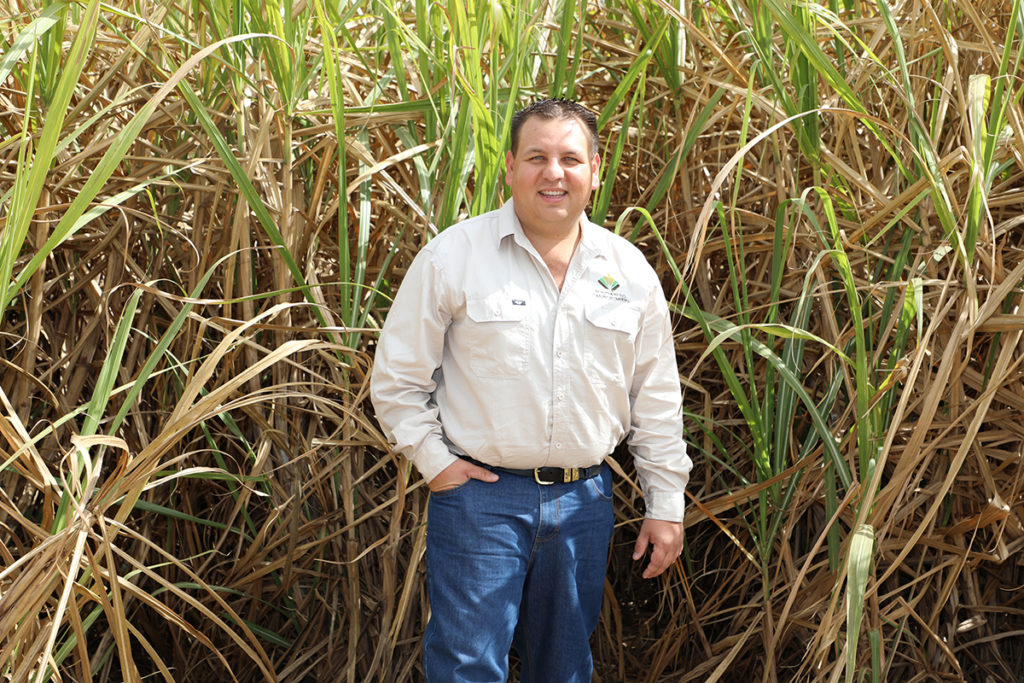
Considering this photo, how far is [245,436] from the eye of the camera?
7.07 ft

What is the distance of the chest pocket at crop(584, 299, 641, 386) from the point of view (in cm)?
175

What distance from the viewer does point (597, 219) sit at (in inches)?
80.2

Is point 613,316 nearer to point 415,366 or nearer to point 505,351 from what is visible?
point 505,351

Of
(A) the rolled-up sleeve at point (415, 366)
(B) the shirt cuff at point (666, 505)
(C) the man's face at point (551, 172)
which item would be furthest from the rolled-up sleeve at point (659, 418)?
(A) the rolled-up sleeve at point (415, 366)

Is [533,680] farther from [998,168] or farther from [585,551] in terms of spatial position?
[998,168]

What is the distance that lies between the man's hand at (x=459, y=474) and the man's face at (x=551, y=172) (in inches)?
16.9

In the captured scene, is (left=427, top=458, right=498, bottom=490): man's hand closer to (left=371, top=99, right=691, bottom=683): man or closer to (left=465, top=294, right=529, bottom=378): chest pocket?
(left=371, top=99, right=691, bottom=683): man

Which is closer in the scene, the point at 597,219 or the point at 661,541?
→ the point at 661,541

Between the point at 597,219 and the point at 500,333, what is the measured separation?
0.44m

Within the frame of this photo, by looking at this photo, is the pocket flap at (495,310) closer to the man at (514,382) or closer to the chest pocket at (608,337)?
the man at (514,382)

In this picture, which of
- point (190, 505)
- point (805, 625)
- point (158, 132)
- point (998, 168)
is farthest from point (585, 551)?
point (158, 132)

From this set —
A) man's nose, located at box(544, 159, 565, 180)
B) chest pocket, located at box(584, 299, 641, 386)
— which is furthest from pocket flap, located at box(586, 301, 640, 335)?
man's nose, located at box(544, 159, 565, 180)

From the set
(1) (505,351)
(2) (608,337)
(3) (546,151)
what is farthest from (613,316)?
(3) (546,151)

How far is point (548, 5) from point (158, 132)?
2.97ft
